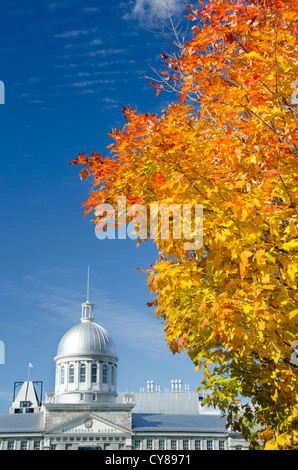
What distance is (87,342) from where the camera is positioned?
74.6 metres

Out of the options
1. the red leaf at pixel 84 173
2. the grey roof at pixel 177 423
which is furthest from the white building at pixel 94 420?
the red leaf at pixel 84 173

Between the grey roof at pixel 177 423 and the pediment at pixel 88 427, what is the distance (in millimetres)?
Result: 2842

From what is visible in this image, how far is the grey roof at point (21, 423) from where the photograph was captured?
63250 mm

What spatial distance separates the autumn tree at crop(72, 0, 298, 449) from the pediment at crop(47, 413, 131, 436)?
200 feet

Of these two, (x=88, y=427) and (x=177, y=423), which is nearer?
(x=88, y=427)

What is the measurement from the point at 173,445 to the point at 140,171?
6246 cm

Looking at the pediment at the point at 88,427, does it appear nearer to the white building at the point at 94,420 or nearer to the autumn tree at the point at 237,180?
the white building at the point at 94,420

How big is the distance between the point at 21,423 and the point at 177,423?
2130 centimetres

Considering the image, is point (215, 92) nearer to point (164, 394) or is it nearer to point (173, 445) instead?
point (173, 445)

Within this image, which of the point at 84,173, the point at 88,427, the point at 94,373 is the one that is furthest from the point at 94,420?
the point at 84,173

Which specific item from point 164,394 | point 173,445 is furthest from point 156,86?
point 164,394

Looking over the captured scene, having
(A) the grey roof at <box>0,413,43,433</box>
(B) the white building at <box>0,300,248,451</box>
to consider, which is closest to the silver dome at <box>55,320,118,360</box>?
(B) the white building at <box>0,300,248,451</box>

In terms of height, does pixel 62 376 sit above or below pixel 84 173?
above

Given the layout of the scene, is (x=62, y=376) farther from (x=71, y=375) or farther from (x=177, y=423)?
(x=177, y=423)
